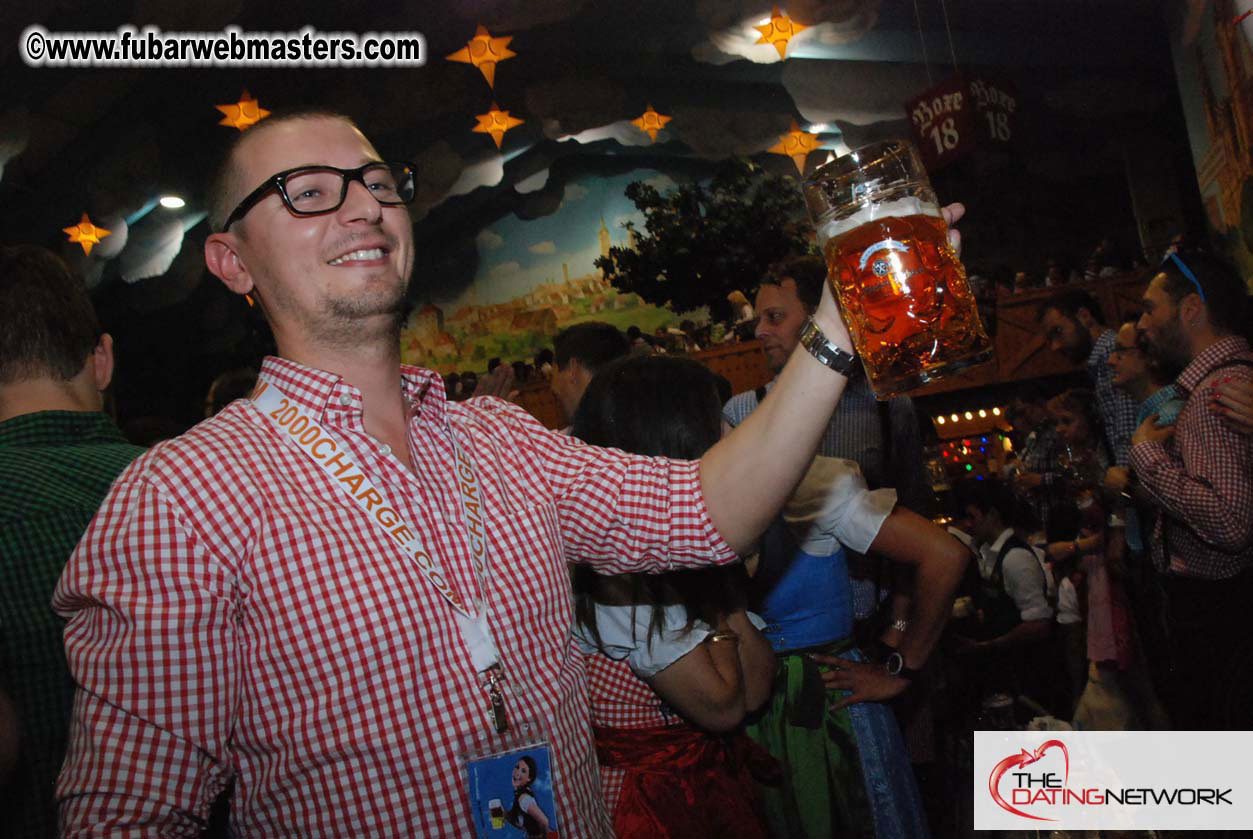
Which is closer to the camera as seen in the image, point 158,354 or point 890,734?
point 890,734

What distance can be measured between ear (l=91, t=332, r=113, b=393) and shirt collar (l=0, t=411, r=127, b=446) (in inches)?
3.3

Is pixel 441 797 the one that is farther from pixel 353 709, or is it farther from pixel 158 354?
pixel 158 354

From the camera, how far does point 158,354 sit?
9312mm

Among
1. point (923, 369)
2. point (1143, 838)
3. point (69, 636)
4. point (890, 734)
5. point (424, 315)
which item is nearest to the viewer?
point (69, 636)

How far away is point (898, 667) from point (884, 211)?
1232mm

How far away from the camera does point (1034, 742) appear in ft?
7.25

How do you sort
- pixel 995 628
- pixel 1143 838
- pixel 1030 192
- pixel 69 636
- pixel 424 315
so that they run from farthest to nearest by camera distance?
pixel 424 315 < pixel 1030 192 < pixel 995 628 < pixel 1143 838 < pixel 69 636

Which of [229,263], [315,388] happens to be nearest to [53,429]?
[229,263]

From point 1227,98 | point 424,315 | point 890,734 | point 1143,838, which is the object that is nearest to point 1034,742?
point 1143,838

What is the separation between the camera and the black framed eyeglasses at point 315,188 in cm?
120

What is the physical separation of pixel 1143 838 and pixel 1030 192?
1087cm

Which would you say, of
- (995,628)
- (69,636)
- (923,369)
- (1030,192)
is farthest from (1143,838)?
(1030,192)

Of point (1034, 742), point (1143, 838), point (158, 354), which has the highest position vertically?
point (158, 354)

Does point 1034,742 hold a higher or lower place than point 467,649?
lower
